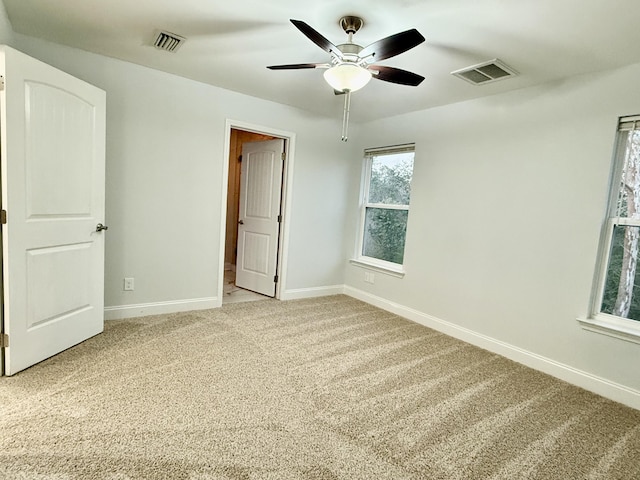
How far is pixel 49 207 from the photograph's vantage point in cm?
233

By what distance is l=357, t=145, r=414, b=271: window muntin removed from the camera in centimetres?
407

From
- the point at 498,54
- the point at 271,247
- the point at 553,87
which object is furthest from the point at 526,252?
the point at 271,247

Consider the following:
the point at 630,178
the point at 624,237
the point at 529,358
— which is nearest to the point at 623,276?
the point at 624,237

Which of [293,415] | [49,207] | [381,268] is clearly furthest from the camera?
[381,268]

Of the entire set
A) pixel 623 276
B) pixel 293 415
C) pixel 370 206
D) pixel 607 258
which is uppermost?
pixel 370 206

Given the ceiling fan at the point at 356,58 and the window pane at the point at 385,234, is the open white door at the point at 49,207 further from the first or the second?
the window pane at the point at 385,234

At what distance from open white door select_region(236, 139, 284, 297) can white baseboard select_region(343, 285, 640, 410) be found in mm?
1496

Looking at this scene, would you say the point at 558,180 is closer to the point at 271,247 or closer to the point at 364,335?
the point at 364,335

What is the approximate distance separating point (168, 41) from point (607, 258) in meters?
3.56

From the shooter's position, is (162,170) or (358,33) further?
(162,170)

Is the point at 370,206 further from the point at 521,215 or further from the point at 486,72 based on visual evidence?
the point at 486,72

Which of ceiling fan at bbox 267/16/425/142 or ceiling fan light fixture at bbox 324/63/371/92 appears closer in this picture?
ceiling fan at bbox 267/16/425/142

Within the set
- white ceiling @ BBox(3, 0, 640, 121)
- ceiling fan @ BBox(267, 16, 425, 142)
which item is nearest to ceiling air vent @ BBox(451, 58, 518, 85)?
white ceiling @ BBox(3, 0, 640, 121)

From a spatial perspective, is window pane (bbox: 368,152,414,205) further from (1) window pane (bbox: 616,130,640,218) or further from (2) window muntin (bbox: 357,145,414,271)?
(1) window pane (bbox: 616,130,640,218)
